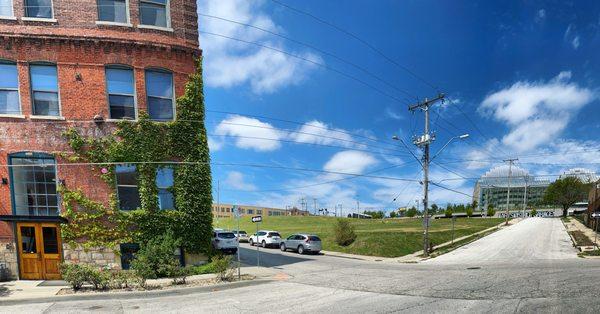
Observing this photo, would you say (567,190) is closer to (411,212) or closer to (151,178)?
(411,212)

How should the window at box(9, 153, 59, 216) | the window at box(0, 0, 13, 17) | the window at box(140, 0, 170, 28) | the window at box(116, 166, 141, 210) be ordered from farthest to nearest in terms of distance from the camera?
the window at box(140, 0, 170, 28)
the window at box(116, 166, 141, 210)
the window at box(0, 0, 13, 17)
the window at box(9, 153, 59, 216)

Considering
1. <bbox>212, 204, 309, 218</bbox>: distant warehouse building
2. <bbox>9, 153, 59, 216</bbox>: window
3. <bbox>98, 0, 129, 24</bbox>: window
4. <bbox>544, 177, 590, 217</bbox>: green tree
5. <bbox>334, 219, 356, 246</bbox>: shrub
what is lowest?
<bbox>9, 153, 59, 216</bbox>: window

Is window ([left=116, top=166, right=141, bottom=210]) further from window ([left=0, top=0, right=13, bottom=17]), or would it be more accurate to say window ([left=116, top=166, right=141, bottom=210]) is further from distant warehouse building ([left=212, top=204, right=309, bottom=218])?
distant warehouse building ([left=212, top=204, right=309, bottom=218])

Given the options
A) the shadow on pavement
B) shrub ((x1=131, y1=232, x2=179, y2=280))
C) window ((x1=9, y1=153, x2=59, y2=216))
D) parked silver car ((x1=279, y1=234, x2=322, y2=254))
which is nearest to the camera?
shrub ((x1=131, y1=232, x2=179, y2=280))

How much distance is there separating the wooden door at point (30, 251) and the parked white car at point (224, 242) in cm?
1331

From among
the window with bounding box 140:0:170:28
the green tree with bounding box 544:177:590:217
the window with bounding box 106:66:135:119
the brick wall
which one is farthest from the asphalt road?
the green tree with bounding box 544:177:590:217

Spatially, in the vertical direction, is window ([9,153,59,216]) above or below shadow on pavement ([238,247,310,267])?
above

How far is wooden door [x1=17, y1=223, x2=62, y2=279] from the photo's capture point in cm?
1545

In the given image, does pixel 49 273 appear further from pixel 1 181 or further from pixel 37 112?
pixel 37 112

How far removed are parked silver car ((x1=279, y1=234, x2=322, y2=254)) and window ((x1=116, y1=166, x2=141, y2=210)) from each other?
16214 mm

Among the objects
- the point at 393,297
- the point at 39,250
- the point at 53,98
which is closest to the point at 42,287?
the point at 39,250

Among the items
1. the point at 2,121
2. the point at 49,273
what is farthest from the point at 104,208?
the point at 2,121

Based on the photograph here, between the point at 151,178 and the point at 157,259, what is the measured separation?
401cm

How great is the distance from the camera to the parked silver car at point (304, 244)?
29672 mm
